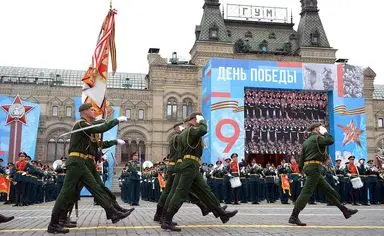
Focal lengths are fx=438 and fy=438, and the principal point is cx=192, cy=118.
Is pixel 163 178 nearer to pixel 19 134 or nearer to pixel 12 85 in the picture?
pixel 19 134

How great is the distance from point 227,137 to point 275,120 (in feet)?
15.7

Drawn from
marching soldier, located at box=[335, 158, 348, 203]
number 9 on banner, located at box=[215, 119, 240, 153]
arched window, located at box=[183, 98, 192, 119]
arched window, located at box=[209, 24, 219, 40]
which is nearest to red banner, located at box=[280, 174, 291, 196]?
marching soldier, located at box=[335, 158, 348, 203]

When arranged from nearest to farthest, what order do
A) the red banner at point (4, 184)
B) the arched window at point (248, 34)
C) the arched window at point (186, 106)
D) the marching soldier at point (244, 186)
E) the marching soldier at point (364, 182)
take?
the red banner at point (4, 184)
the marching soldier at point (364, 182)
the marching soldier at point (244, 186)
the arched window at point (186, 106)
the arched window at point (248, 34)

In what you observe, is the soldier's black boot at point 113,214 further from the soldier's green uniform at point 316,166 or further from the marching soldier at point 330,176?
the marching soldier at point 330,176

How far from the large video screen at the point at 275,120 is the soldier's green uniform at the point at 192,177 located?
24863 millimetres

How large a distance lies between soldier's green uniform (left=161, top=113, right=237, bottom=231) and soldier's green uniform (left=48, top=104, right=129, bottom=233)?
1182mm

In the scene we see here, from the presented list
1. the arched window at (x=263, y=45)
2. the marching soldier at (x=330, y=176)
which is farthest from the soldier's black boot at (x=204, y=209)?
the arched window at (x=263, y=45)

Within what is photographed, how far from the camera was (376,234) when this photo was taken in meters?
8.08

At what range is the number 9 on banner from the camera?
31.5m

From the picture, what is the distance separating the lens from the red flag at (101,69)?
36.1 ft

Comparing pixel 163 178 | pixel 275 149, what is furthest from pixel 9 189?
pixel 275 149

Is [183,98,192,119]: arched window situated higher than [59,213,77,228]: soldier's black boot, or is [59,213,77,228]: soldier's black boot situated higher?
[183,98,192,119]: arched window

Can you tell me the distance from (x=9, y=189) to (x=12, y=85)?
2473 cm

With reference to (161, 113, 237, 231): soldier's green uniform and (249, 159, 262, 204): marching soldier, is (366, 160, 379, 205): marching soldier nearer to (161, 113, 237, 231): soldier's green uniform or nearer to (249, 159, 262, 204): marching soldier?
(249, 159, 262, 204): marching soldier
